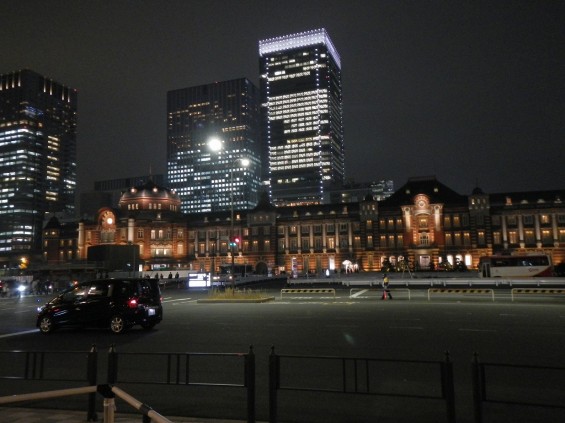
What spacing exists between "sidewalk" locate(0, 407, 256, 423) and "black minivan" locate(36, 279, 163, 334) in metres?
9.47

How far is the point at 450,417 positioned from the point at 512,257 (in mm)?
52433

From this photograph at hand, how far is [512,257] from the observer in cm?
5328

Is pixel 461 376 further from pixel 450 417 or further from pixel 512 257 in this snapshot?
pixel 512 257

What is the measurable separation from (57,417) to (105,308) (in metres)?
10.4

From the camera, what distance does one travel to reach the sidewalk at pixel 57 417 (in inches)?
287

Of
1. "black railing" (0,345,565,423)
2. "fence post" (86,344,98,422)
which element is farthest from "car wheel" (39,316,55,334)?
"fence post" (86,344,98,422)

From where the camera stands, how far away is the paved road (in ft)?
26.6

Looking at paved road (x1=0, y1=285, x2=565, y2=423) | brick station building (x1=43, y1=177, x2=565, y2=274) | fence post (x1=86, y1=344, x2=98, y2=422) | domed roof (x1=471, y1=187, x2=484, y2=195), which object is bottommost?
paved road (x1=0, y1=285, x2=565, y2=423)

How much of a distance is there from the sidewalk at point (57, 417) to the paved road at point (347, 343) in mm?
508

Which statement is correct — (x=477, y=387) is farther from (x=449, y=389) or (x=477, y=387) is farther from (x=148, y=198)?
(x=148, y=198)

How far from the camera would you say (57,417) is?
757cm

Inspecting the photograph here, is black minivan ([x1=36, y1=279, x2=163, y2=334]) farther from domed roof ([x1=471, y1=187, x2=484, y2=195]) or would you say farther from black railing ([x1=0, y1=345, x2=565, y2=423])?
domed roof ([x1=471, y1=187, x2=484, y2=195])

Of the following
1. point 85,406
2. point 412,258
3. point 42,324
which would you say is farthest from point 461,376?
point 412,258

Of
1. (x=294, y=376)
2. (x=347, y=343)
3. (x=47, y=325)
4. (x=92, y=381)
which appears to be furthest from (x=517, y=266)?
(x=92, y=381)
